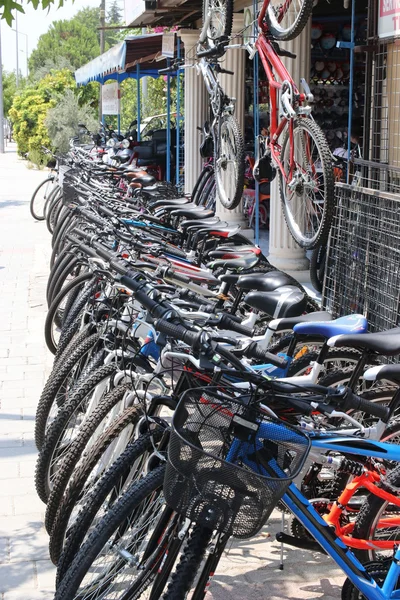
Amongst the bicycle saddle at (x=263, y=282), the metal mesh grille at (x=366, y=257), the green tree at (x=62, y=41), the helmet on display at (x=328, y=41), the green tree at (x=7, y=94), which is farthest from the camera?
the green tree at (x=62, y=41)

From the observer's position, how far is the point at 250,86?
1358cm

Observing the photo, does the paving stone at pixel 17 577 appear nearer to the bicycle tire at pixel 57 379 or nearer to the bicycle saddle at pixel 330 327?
the bicycle tire at pixel 57 379

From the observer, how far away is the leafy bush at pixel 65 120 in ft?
90.3

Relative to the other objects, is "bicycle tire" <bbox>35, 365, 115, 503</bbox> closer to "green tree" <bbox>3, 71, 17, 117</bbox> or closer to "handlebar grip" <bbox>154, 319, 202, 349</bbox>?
"handlebar grip" <bbox>154, 319, 202, 349</bbox>

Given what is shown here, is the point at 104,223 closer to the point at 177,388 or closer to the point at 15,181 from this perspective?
the point at 177,388

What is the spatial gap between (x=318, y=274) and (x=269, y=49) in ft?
7.29

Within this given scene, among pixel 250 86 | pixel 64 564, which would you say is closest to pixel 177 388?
pixel 64 564

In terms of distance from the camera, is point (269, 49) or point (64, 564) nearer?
point (64, 564)

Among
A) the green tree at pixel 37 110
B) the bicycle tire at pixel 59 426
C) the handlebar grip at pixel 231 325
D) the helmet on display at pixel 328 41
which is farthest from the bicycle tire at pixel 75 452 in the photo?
the green tree at pixel 37 110

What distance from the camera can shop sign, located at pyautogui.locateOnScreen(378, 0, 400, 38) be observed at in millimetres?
4957

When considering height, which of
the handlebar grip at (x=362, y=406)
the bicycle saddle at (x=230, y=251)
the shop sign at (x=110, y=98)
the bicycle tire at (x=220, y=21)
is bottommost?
the handlebar grip at (x=362, y=406)

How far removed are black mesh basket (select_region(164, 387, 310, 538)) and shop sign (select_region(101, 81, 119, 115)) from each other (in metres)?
19.2

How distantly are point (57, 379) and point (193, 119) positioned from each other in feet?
31.6

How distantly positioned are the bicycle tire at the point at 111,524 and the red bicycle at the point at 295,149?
7.49 feet
